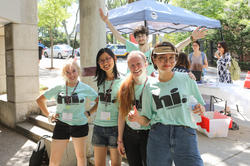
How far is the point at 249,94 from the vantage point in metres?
4.57

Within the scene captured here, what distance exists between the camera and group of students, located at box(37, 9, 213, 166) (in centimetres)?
192

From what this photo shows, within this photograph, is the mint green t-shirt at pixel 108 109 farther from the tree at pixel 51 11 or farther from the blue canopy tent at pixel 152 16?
the tree at pixel 51 11

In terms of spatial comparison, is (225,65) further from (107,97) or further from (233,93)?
(107,97)

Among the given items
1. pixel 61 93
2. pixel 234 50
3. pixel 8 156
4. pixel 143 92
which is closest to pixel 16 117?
pixel 8 156

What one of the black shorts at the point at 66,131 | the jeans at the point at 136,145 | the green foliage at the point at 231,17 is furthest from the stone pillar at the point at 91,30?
the green foliage at the point at 231,17

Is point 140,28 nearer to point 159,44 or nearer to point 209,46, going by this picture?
point 159,44

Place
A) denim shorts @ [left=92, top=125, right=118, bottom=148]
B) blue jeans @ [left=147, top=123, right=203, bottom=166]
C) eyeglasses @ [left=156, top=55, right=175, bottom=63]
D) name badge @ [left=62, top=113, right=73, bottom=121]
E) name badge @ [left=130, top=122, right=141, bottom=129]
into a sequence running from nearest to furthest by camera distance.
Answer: blue jeans @ [left=147, top=123, right=203, bottom=166], eyeglasses @ [left=156, top=55, right=175, bottom=63], name badge @ [left=130, top=122, right=141, bottom=129], denim shorts @ [left=92, top=125, right=118, bottom=148], name badge @ [left=62, top=113, right=73, bottom=121]

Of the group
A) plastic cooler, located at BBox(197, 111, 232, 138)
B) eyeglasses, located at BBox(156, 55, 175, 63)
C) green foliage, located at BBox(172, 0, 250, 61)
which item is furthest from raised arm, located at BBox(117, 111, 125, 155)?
green foliage, located at BBox(172, 0, 250, 61)

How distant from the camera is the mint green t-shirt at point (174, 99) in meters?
1.94

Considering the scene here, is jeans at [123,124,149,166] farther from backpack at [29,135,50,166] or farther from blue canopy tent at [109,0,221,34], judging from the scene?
blue canopy tent at [109,0,221,34]

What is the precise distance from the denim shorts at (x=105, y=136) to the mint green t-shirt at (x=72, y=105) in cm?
46

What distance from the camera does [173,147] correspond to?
189cm

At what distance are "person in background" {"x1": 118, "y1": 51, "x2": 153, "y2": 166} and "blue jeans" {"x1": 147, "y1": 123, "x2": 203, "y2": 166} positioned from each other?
279 millimetres

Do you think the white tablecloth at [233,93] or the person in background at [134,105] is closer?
the person in background at [134,105]
